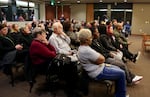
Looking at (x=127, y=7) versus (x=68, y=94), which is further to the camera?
(x=127, y=7)

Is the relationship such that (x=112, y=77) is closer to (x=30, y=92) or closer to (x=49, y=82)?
(x=49, y=82)

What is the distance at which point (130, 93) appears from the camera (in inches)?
151

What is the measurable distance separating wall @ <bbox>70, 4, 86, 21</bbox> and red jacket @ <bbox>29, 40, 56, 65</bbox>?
15.7 m

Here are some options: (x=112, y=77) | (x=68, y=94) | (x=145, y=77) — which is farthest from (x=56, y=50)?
(x=145, y=77)

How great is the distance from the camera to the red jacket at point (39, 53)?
11.5 ft

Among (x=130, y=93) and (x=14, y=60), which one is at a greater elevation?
(x=14, y=60)

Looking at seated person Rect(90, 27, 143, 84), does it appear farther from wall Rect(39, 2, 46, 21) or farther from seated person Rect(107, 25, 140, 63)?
wall Rect(39, 2, 46, 21)


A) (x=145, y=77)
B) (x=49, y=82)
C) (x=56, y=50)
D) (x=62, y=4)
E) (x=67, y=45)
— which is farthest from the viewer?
(x=62, y=4)

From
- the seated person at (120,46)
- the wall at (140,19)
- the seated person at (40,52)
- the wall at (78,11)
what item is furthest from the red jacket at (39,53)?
the wall at (78,11)

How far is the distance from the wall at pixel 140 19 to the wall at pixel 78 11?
14.5 feet

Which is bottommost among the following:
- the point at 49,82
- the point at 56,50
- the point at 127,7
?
the point at 49,82

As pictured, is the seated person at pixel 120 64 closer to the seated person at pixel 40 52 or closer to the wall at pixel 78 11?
the seated person at pixel 40 52

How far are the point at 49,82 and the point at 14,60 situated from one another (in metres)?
0.91

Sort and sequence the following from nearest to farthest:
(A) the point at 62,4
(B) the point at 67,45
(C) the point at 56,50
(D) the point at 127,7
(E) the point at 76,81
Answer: (E) the point at 76,81, (C) the point at 56,50, (B) the point at 67,45, (D) the point at 127,7, (A) the point at 62,4
